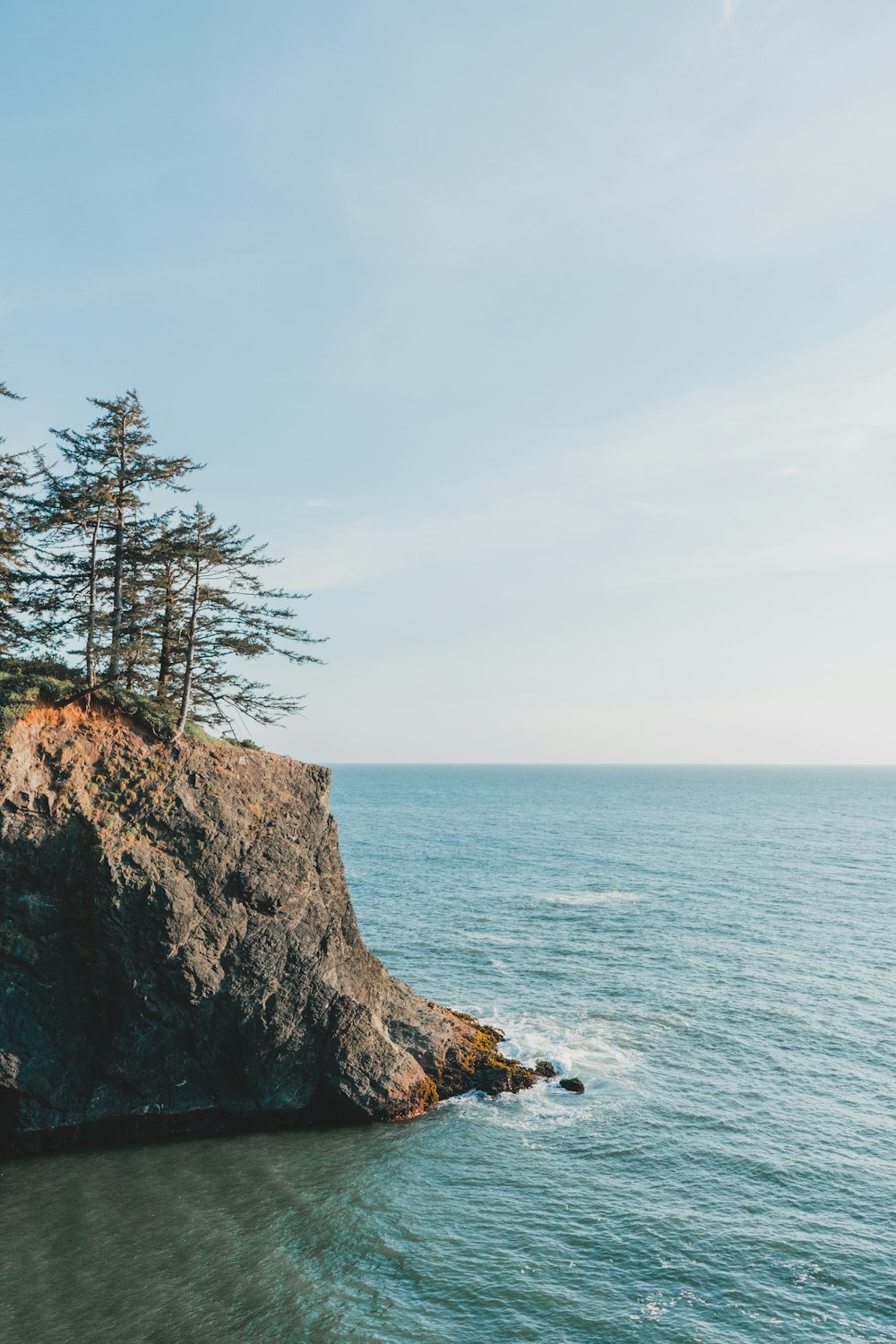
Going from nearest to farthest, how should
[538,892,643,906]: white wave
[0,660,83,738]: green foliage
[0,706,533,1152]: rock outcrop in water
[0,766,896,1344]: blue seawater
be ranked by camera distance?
[0,766,896,1344]: blue seawater < [0,706,533,1152]: rock outcrop in water < [0,660,83,738]: green foliage < [538,892,643,906]: white wave

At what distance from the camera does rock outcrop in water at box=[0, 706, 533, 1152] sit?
87.2 ft

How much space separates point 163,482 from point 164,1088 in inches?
928

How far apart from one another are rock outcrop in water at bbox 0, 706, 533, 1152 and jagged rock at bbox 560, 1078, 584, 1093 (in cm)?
158

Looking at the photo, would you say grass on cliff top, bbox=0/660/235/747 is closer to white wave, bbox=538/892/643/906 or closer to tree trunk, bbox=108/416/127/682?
tree trunk, bbox=108/416/127/682

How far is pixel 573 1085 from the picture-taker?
104ft

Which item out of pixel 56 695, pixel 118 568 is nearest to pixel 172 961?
A: pixel 56 695

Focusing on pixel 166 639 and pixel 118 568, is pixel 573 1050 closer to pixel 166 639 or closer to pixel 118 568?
pixel 166 639

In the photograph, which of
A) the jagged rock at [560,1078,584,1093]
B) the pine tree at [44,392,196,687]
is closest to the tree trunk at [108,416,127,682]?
the pine tree at [44,392,196,687]

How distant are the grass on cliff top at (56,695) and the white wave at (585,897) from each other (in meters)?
41.4

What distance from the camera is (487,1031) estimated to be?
35812mm

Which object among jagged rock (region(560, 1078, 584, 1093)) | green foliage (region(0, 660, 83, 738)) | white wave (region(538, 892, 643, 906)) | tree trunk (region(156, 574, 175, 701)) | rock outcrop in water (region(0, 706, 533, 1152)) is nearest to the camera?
rock outcrop in water (region(0, 706, 533, 1152))

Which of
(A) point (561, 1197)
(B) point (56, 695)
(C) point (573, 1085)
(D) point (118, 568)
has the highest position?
(D) point (118, 568)

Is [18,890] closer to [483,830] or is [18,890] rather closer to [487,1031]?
[487,1031]

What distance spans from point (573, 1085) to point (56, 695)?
1005 inches
